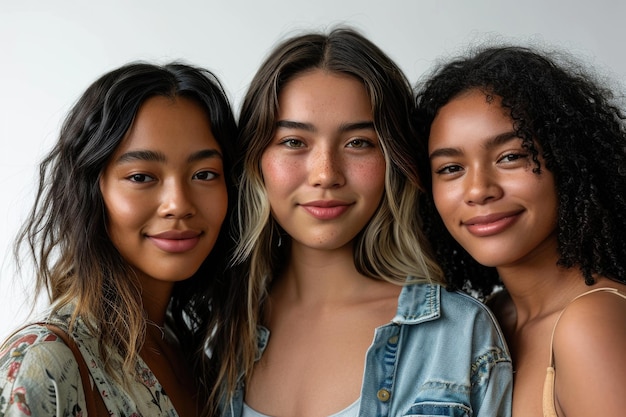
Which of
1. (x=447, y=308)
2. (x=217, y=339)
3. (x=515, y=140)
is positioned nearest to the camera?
(x=515, y=140)

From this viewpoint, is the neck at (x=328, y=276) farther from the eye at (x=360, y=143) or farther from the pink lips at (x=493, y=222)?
the pink lips at (x=493, y=222)

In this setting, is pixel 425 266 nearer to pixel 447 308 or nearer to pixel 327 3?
pixel 447 308

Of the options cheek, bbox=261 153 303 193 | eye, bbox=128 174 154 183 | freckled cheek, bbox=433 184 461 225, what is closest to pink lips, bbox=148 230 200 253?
eye, bbox=128 174 154 183

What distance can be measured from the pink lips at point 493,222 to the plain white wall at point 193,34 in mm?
1926

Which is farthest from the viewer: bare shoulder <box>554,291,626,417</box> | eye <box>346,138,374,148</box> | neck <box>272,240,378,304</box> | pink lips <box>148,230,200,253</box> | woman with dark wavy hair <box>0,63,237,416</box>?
neck <box>272,240,378,304</box>

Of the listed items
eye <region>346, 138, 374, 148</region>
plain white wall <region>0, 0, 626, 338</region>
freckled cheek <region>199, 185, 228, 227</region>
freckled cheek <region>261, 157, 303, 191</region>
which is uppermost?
plain white wall <region>0, 0, 626, 338</region>

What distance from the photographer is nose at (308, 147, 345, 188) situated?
245 cm

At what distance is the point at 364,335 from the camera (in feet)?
8.41

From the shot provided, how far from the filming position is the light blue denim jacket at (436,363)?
2.33m

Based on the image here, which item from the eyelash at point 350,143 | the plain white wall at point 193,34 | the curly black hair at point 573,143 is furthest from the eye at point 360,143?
the plain white wall at point 193,34

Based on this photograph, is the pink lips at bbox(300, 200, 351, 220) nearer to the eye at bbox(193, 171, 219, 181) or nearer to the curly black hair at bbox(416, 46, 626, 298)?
the eye at bbox(193, 171, 219, 181)

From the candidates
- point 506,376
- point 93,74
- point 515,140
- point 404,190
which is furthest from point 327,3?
point 506,376

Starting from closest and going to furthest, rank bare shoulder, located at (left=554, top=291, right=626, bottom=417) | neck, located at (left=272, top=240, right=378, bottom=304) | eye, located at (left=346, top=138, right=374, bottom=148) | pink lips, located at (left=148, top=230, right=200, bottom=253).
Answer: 1. bare shoulder, located at (left=554, top=291, right=626, bottom=417)
2. pink lips, located at (left=148, top=230, right=200, bottom=253)
3. eye, located at (left=346, top=138, right=374, bottom=148)
4. neck, located at (left=272, top=240, right=378, bottom=304)

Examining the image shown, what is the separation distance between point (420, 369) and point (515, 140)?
67 cm
